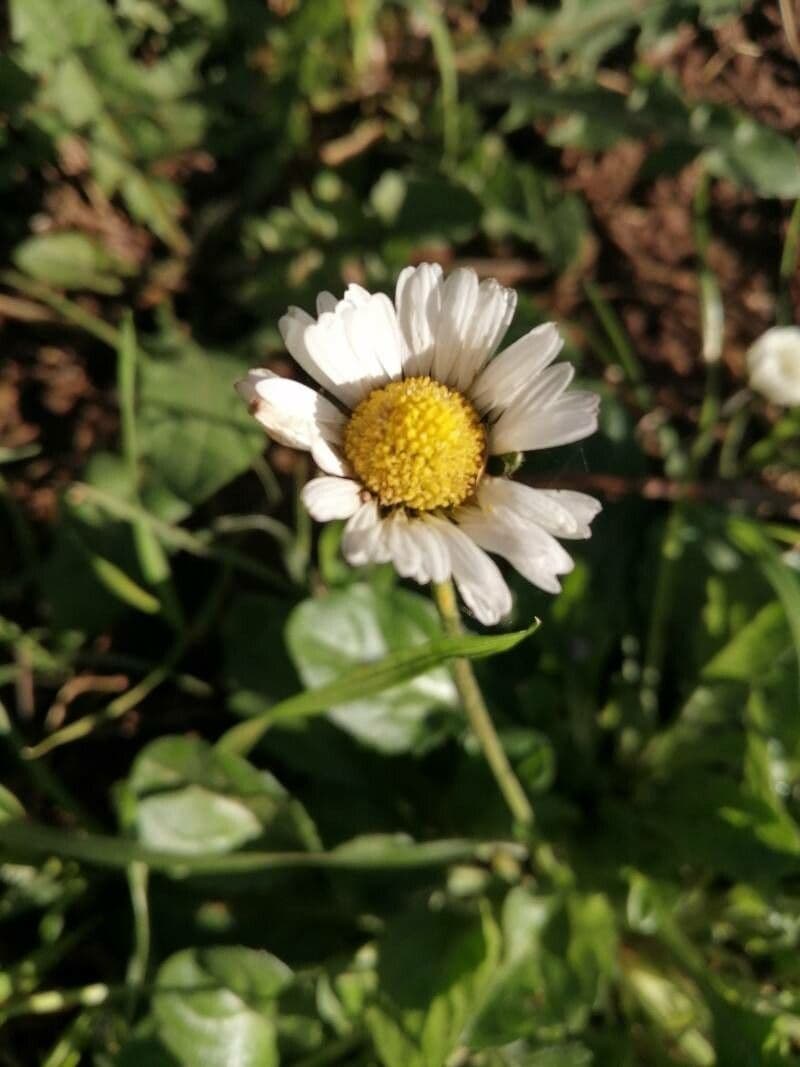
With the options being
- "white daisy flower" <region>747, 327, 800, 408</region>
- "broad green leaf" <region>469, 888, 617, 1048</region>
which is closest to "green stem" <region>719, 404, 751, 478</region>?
"white daisy flower" <region>747, 327, 800, 408</region>

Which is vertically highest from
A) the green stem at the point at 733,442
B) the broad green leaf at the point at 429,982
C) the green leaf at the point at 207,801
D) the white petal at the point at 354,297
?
the white petal at the point at 354,297

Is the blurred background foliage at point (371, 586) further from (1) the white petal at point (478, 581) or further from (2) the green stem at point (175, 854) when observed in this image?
(1) the white petal at point (478, 581)

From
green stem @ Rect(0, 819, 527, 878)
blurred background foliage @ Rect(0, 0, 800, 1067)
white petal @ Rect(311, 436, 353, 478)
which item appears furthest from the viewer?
blurred background foliage @ Rect(0, 0, 800, 1067)

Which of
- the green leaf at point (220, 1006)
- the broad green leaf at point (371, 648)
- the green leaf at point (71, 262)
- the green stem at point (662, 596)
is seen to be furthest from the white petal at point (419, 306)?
the green leaf at point (71, 262)

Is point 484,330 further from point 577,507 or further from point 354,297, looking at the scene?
point 577,507

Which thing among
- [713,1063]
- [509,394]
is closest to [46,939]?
[713,1063]

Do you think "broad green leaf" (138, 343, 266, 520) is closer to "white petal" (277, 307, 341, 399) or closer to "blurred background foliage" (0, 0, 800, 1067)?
"blurred background foliage" (0, 0, 800, 1067)
